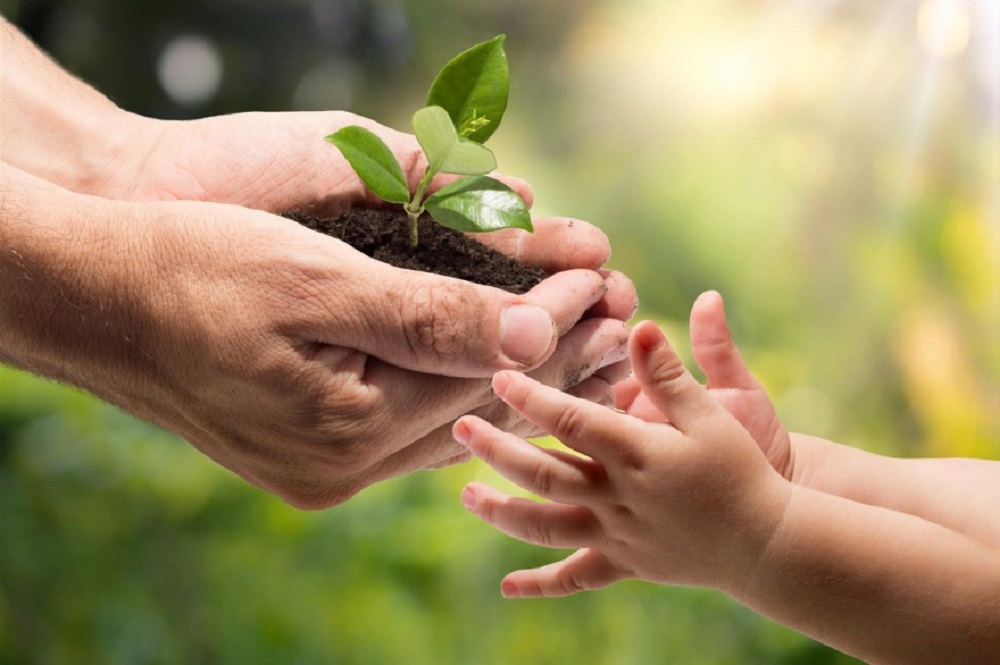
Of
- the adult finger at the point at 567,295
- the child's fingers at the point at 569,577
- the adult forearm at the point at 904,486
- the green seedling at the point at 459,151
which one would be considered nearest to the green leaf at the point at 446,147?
the green seedling at the point at 459,151

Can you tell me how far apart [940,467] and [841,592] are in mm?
317

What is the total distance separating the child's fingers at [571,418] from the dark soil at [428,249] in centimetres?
13

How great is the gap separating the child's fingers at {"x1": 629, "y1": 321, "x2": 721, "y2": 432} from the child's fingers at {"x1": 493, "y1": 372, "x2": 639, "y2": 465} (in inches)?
1.5

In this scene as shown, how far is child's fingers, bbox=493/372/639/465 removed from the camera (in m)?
0.70

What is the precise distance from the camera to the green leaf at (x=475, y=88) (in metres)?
0.83

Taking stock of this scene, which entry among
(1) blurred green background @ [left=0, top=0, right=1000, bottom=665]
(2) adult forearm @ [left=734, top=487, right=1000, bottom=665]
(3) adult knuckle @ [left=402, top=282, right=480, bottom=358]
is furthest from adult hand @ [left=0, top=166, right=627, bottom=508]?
(1) blurred green background @ [left=0, top=0, right=1000, bottom=665]

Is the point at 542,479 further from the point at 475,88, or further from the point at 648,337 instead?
the point at 475,88

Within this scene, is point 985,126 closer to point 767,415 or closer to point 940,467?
point 940,467

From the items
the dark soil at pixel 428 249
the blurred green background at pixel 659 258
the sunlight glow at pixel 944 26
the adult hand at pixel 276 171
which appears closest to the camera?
the dark soil at pixel 428 249

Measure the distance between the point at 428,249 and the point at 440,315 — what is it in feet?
0.58

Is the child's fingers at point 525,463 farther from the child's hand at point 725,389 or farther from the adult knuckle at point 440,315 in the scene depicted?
the child's hand at point 725,389

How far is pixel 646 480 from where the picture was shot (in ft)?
2.49

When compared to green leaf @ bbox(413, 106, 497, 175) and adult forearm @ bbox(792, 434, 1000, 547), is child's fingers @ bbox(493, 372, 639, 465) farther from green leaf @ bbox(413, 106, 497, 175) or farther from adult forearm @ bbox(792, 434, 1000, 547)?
adult forearm @ bbox(792, 434, 1000, 547)

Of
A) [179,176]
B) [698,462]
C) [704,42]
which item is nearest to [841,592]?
[698,462]
